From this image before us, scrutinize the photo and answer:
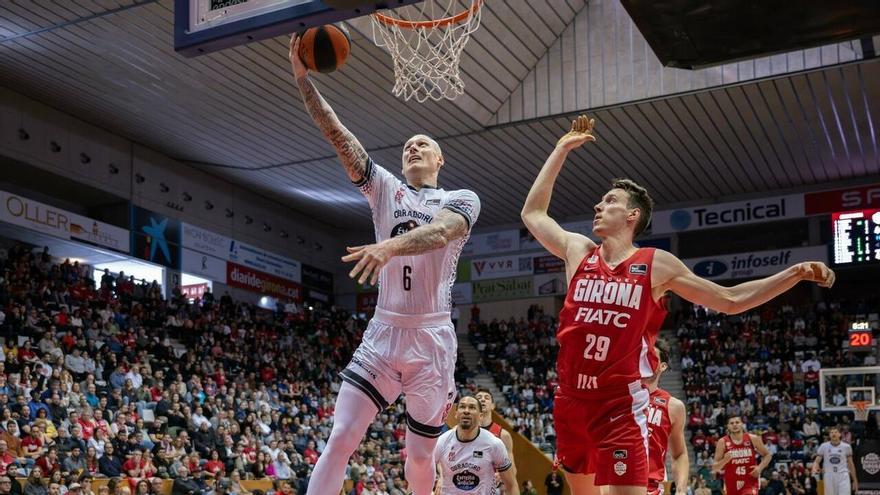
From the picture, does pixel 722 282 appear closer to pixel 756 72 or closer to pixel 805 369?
pixel 805 369

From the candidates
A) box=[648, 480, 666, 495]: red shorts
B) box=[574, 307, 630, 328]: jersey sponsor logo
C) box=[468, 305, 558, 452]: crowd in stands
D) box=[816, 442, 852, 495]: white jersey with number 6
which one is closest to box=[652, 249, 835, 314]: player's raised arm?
box=[574, 307, 630, 328]: jersey sponsor logo

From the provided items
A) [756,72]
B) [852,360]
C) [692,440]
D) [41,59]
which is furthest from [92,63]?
[852,360]

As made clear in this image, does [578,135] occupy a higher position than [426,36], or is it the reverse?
[426,36]

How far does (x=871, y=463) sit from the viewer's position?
20.2m

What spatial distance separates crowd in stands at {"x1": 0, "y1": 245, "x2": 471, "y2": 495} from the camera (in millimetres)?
17219

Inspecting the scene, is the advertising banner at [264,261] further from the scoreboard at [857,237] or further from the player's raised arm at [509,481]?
the player's raised arm at [509,481]

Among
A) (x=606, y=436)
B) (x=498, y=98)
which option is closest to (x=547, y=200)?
(x=606, y=436)

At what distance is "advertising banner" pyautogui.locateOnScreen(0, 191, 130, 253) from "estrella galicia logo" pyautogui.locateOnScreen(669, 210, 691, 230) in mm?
18363

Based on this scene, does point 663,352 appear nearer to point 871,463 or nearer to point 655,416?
point 655,416

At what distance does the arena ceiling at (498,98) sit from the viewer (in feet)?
72.8

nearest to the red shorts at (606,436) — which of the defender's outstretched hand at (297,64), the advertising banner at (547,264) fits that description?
the defender's outstretched hand at (297,64)

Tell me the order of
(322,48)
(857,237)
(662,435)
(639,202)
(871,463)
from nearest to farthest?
(639,202) < (322,48) < (662,435) < (871,463) < (857,237)

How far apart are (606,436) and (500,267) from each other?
1279 inches

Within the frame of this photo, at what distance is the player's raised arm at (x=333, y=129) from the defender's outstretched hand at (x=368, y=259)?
1229 mm
